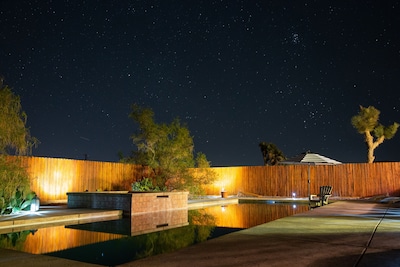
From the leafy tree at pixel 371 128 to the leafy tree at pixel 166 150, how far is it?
378 inches

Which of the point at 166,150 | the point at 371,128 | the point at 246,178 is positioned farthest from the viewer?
the point at 371,128

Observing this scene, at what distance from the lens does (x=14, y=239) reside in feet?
17.7

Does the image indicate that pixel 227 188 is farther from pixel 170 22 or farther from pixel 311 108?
pixel 170 22

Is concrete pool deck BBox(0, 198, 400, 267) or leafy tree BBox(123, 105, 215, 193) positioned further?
leafy tree BBox(123, 105, 215, 193)

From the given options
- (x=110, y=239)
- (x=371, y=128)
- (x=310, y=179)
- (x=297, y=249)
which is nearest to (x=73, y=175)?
(x=110, y=239)

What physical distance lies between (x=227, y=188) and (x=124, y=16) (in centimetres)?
980

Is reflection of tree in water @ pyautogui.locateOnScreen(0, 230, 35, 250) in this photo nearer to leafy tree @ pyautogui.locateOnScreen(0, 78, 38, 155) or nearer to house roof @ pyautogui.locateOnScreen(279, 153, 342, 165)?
leafy tree @ pyautogui.locateOnScreen(0, 78, 38, 155)

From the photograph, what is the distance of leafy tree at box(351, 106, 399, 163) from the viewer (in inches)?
734

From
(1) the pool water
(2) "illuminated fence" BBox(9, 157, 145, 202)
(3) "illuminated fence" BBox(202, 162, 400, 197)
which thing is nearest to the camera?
(1) the pool water

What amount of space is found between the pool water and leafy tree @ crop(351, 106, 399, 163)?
1378 cm

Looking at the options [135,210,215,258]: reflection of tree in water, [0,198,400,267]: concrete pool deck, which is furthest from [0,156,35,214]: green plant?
[0,198,400,267]: concrete pool deck

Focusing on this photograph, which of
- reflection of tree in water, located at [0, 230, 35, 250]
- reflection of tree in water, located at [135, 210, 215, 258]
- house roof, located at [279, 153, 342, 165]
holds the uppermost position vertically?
house roof, located at [279, 153, 342, 165]

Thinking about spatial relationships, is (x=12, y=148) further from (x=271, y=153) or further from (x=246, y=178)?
(x=271, y=153)

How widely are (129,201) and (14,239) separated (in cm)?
349
